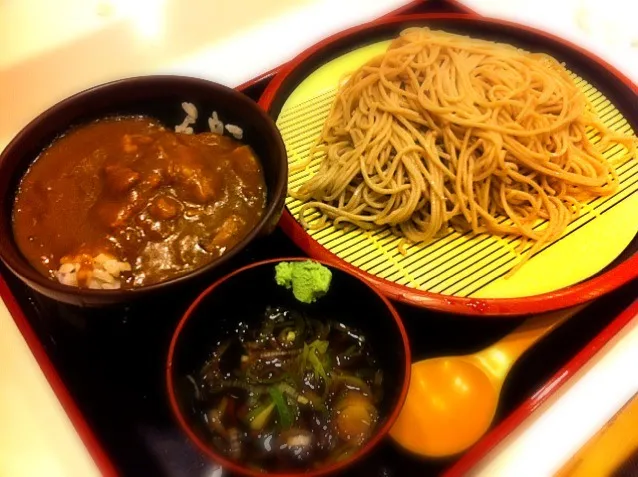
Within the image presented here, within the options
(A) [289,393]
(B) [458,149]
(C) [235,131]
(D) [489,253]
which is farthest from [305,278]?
(B) [458,149]

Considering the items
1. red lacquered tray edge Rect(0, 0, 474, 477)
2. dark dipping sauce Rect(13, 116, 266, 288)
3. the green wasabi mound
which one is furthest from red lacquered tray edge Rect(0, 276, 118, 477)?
the green wasabi mound

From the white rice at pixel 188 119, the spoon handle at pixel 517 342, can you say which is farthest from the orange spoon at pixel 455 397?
the white rice at pixel 188 119

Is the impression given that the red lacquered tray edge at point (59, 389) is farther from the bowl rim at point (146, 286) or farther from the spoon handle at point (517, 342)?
the spoon handle at point (517, 342)

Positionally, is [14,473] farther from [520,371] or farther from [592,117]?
[592,117]

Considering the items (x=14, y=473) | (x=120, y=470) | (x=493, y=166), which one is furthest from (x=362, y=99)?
(x=14, y=473)

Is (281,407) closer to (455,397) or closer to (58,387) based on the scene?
(455,397)

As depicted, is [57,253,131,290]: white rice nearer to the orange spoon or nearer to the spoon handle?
the orange spoon
